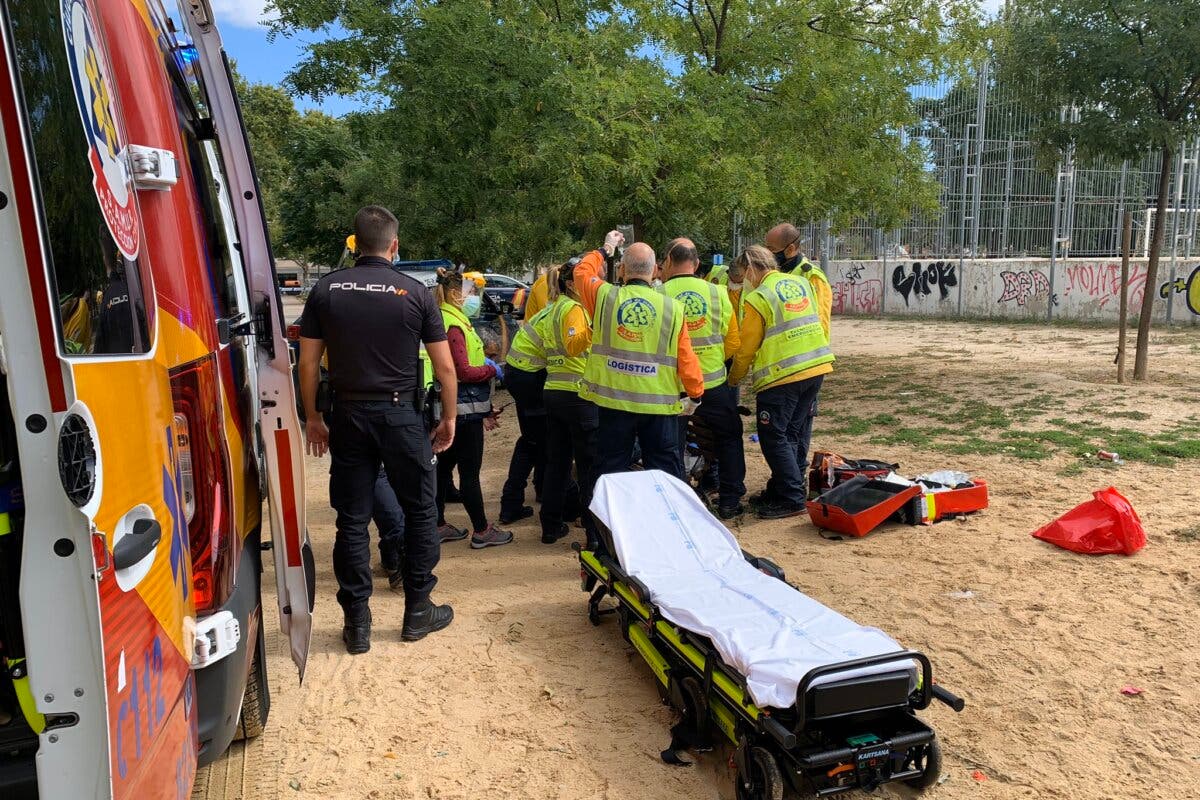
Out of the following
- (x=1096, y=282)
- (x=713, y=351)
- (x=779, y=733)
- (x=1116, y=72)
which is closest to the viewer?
(x=779, y=733)

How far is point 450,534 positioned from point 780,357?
2.67 meters

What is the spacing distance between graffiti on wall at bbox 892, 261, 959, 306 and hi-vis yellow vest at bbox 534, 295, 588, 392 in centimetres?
2027

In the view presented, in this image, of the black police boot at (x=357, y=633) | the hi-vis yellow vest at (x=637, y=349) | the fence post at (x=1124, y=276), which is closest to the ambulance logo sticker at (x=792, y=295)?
the hi-vis yellow vest at (x=637, y=349)

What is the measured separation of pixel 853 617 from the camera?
4570 mm

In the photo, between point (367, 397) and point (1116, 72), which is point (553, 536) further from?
point (1116, 72)

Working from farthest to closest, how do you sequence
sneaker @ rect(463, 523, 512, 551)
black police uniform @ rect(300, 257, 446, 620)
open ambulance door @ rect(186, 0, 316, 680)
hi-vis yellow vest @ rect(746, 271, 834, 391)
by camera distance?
hi-vis yellow vest @ rect(746, 271, 834, 391)
sneaker @ rect(463, 523, 512, 551)
black police uniform @ rect(300, 257, 446, 620)
open ambulance door @ rect(186, 0, 316, 680)

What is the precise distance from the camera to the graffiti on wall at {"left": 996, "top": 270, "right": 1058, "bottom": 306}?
21.3 meters

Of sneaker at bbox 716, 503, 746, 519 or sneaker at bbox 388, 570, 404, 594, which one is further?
sneaker at bbox 716, 503, 746, 519

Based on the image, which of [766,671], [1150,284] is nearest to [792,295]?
[766,671]

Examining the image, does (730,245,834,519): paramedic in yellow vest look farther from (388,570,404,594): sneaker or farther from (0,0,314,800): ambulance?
(0,0,314,800): ambulance

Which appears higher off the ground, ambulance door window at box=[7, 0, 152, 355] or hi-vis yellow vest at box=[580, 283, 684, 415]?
ambulance door window at box=[7, 0, 152, 355]

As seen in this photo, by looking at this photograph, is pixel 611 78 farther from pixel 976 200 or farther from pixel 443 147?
pixel 976 200

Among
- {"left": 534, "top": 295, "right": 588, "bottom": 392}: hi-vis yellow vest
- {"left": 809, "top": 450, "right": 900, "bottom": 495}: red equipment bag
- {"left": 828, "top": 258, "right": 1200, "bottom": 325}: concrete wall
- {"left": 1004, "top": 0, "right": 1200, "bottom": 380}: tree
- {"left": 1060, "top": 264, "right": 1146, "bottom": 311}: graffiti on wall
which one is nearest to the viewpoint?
{"left": 534, "top": 295, "right": 588, "bottom": 392}: hi-vis yellow vest

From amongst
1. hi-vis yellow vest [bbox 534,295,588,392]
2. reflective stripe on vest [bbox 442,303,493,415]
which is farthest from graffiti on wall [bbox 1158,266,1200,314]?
reflective stripe on vest [bbox 442,303,493,415]
